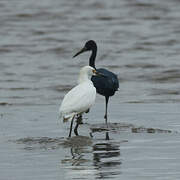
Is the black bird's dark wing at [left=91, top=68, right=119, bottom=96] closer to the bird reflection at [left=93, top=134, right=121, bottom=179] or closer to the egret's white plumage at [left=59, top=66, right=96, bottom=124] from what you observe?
the egret's white plumage at [left=59, top=66, right=96, bottom=124]

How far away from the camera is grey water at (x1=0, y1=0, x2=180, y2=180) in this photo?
9344 millimetres

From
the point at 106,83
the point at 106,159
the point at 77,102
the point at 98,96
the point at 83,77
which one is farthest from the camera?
the point at 98,96

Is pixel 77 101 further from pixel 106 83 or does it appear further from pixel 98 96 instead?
pixel 98 96

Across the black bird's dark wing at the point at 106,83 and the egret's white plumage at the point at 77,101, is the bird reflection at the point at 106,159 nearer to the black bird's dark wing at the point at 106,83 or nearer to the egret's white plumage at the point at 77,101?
the egret's white plumage at the point at 77,101

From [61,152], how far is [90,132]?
1683mm

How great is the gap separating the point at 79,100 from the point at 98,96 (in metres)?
4.64

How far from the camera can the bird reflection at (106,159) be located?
8852 millimetres

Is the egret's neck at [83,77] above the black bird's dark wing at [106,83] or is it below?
above

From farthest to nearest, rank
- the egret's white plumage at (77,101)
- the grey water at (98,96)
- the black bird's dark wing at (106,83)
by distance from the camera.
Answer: the black bird's dark wing at (106,83)
the egret's white plumage at (77,101)
the grey water at (98,96)

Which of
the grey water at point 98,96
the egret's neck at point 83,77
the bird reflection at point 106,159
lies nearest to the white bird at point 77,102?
the egret's neck at point 83,77

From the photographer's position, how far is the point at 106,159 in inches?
377

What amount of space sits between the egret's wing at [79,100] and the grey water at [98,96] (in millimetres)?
437

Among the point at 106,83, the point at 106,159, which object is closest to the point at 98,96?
the point at 106,83

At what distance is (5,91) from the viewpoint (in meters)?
17.0
